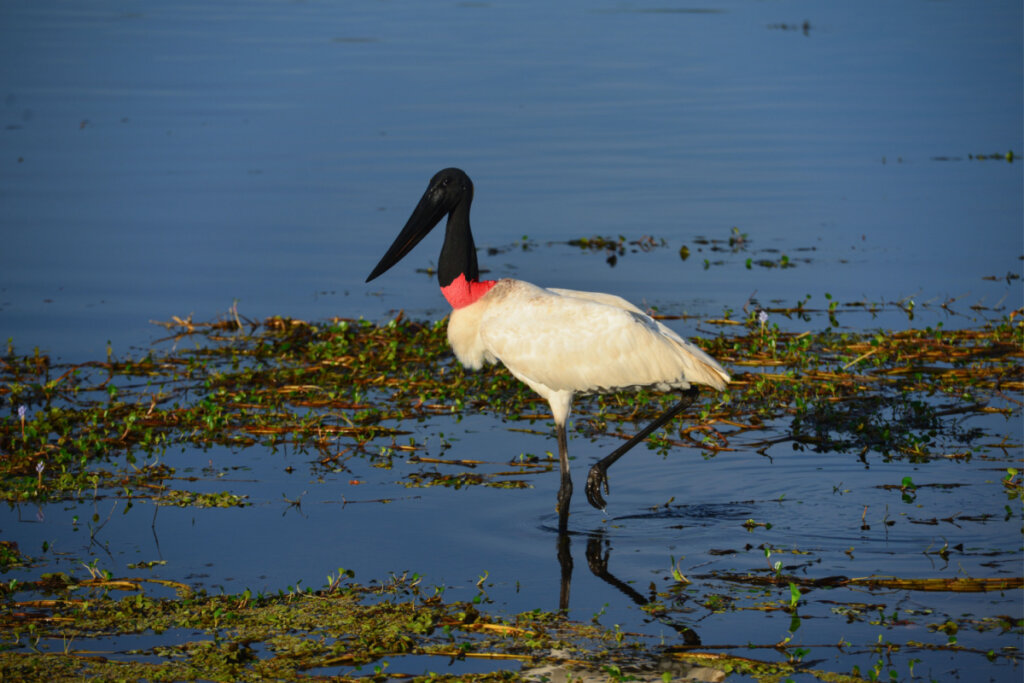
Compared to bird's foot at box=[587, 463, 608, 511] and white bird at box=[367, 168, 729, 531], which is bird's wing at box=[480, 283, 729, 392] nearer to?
white bird at box=[367, 168, 729, 531]

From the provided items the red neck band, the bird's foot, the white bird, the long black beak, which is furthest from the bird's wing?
the long black beak

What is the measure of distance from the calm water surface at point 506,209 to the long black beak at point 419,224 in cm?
105

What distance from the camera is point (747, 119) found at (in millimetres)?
18891

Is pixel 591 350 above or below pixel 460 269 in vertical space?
below

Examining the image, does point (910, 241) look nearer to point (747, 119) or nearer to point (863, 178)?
point (863, 178)

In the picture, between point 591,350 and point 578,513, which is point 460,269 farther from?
point 578,513

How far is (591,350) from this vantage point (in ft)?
22.4

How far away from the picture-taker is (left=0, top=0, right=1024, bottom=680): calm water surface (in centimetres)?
638

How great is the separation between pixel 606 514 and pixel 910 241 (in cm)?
721

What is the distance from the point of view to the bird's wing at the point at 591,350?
684 centimetres

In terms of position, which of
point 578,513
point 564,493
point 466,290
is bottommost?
point 578,513

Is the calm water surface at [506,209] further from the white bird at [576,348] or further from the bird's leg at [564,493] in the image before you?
the white bird at [576,348]

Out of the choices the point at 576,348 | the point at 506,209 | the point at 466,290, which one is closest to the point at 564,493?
the point at 576,348

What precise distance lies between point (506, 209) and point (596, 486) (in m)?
7.63
